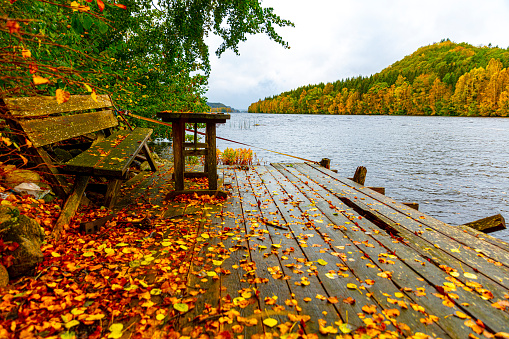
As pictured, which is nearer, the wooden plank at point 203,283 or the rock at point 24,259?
the wooden plank at point 203,283

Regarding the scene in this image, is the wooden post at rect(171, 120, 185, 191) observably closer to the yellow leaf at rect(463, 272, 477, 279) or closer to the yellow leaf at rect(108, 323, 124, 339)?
the yellow leaf at rect(108, 323, 124, 339)

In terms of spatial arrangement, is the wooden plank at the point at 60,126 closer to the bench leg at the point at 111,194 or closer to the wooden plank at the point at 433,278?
the bench leg at the point at 111,194

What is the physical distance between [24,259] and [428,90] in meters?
101

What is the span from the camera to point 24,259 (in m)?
2.29

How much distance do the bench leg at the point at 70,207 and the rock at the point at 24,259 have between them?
1.90ft

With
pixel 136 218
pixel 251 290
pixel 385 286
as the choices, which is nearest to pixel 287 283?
pixel 251 290

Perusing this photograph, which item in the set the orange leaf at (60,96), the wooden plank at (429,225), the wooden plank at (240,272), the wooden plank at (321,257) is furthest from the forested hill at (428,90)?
the orange leaf at (60,96)

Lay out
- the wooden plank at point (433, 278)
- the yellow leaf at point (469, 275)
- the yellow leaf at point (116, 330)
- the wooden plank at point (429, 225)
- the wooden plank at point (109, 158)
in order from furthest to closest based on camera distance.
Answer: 1. the wooden plank at point (109, 158)
2. the wooden plank at point (429, 225)
3. the yellow leaf at point (469, 275)
4. the wooden plank at point (433, 278)
5. the yellow leaf at point (116, 330)

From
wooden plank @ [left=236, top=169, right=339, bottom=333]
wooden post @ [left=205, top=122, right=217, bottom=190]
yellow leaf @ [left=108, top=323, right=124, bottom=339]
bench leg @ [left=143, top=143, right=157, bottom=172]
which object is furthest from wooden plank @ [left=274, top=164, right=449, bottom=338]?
bench leg @ [left=143, top=143, right=157, bottom=172]

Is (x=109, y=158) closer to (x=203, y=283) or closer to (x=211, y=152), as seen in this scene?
(x=211, y=152)

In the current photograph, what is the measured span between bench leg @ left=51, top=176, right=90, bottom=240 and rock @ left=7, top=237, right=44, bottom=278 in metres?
0.58

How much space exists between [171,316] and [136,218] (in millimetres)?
2108

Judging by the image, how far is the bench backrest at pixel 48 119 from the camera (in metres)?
3.22

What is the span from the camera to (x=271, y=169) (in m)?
7.80
